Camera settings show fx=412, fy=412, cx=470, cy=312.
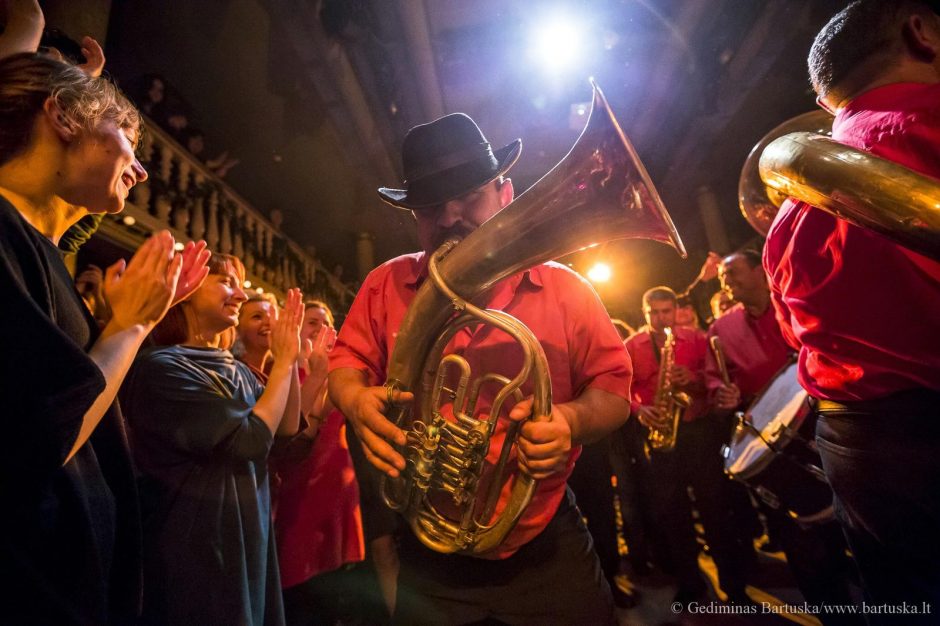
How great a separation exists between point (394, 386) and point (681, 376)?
3223mm

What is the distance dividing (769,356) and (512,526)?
3.02 m

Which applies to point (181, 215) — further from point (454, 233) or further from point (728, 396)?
point (728, 396)

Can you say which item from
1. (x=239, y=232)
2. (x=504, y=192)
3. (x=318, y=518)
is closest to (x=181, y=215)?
(x=239, y=232)

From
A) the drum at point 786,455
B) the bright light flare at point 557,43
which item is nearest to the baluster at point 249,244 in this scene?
the bright light flare at point 557,43

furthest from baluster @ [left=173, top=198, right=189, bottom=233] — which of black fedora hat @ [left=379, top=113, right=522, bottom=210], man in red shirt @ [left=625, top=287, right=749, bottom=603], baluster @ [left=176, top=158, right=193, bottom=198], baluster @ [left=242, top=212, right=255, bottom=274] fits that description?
man in red shirt @ [left=625, top=287, right=749, bottom=603]

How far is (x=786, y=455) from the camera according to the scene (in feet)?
7.04

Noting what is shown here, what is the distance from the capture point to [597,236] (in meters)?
1.28

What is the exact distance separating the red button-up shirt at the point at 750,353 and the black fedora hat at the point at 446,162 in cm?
271

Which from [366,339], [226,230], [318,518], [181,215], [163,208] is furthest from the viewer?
[226,230]

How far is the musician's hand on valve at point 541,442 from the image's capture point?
1.15 metres

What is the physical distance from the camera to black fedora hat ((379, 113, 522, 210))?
156 centimetres

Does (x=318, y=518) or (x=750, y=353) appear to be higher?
(x=318, y=518)

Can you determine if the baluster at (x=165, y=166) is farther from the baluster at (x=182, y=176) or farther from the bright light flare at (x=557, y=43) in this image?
the bright light flare at (x=557, y=43)

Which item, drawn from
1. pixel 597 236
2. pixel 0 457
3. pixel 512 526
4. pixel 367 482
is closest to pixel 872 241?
pixel 597 236
